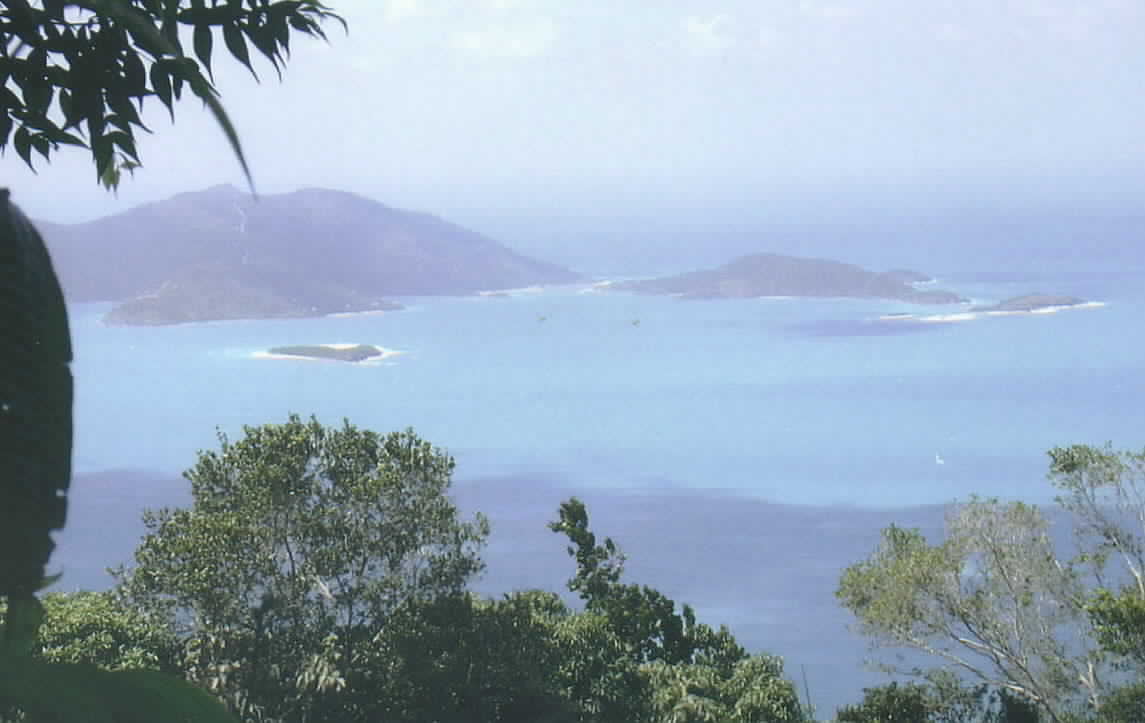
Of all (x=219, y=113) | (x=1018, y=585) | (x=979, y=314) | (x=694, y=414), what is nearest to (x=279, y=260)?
(x=694, y=414)

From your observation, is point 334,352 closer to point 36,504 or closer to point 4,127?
point 4,127

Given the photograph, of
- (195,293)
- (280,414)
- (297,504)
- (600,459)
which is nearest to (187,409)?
(280,414)

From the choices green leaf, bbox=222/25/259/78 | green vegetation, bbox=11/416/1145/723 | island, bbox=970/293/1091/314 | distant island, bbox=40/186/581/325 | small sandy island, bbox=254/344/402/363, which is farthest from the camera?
island, bbox=970/293/1091/314

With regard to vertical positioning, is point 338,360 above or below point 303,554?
above

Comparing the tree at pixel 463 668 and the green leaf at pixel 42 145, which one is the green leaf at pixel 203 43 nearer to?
the green leaf at pixel 42 145

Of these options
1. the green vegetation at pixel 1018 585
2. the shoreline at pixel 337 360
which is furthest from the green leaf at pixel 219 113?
the shoreline at pixel 337 360

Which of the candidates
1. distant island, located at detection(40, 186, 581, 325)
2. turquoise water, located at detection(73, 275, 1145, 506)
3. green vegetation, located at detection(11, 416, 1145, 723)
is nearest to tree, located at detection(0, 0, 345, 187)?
green vegetation, located at detection(11, 416, 1145, 723)

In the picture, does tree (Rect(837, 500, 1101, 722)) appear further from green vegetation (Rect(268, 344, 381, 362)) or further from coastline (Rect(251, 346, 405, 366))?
green vegetation (Rect(268, 344, 381, 362))
